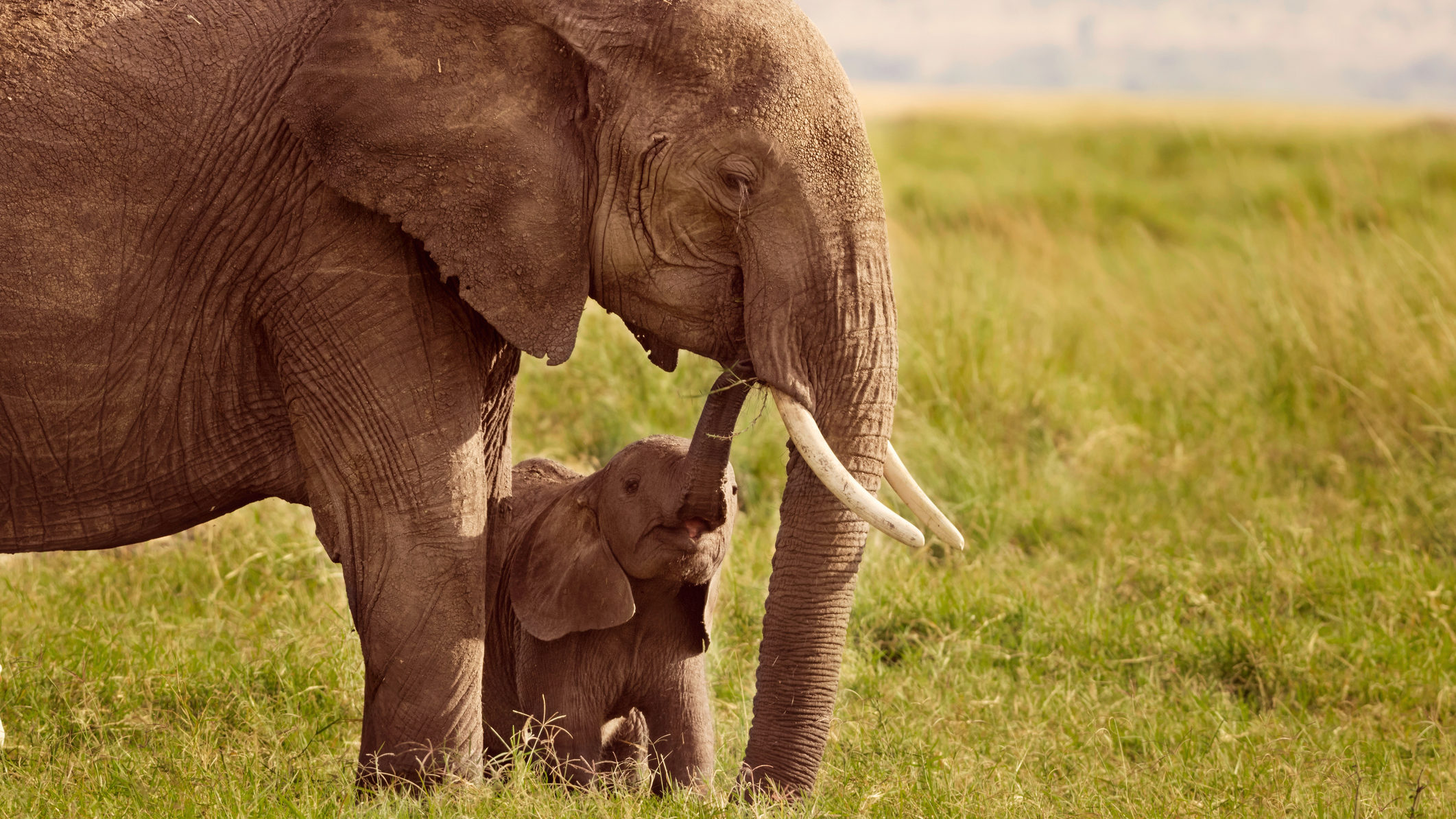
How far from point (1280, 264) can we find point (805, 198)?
6.01 m

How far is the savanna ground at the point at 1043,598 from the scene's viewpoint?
4.07 m

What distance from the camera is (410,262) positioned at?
11.0 feet

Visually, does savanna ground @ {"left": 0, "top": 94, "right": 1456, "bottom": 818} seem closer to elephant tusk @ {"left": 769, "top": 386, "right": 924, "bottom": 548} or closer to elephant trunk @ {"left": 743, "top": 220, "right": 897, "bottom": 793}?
elephant trunk @ {"left": 743, "top": 220, "right": 897, "bottom": 793}

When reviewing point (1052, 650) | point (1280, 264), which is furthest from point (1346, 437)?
point (1052, 650)

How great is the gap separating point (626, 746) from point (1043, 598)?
6.44 feet

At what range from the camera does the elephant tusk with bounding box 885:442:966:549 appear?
131 inches

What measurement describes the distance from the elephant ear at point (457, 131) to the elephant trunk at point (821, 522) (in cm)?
52

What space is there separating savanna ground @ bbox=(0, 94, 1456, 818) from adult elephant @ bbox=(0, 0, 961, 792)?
575 millimetres

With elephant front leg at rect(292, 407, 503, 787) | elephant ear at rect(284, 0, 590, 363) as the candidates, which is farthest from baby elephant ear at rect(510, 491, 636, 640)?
elephant ear at rect(284, 0, 590, 363)

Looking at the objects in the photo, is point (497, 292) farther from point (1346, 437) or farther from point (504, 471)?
point (1346, 437)

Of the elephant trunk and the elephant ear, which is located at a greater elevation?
the elephant ear

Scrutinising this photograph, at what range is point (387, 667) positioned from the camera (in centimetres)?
345

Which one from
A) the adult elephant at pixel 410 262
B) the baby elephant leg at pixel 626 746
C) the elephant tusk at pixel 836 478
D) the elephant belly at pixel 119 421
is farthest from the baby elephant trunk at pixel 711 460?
the elephant belly at pixel 119 421

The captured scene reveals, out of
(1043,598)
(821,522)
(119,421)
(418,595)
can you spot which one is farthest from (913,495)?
(1043,598)
